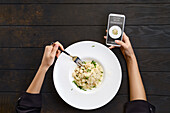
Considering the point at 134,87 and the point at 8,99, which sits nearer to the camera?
the point at 134,87

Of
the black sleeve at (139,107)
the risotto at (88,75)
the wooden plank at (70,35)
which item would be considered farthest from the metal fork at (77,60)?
the black sleeve at (139,107)

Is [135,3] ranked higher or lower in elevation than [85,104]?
higher

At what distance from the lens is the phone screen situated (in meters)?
1.45

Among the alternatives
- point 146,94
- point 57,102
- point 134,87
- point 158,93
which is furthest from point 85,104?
point 158,93

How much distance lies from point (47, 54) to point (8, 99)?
58 centimetres

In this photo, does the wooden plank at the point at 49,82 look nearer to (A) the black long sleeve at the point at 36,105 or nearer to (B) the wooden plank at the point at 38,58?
(B) the wooden plank at the point at 38,58

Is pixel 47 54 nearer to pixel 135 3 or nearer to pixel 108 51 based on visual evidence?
pixel 108 51

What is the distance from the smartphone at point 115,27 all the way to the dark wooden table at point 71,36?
74 mm

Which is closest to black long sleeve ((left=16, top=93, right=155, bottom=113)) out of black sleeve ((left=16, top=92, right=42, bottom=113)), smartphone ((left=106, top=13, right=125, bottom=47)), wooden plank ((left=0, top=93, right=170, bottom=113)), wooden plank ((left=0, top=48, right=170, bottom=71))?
black sleeve ((left=16, top=92, right=42, bottom=113))

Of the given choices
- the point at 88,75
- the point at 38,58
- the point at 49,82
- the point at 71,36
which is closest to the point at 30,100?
the point at 49,82

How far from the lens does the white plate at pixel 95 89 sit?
1394 millimetres

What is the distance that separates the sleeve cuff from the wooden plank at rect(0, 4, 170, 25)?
2.03 ft

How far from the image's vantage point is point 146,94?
59.0 inches

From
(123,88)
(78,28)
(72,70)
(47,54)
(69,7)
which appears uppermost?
(69,7)
